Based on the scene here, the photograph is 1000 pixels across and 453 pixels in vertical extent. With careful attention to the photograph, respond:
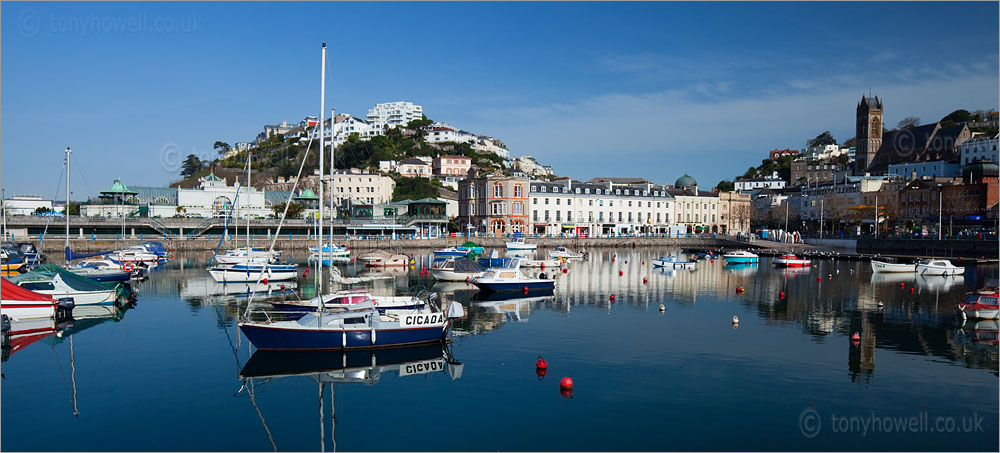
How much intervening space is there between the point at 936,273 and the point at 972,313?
87.9 feet

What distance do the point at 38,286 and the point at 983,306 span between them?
4350 cm

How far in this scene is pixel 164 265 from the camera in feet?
200

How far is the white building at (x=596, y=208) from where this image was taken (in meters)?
107

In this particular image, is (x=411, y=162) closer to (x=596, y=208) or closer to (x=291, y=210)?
(x=291, y=210)

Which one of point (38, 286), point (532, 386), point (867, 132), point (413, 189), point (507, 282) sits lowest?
point (532, 386)

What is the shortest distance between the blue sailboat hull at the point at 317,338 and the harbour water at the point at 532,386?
1.37 ft

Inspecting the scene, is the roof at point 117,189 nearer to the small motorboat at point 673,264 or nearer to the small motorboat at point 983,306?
the small motorboat at point 673,264

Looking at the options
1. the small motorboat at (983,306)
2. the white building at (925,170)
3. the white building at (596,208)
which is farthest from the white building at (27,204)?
the white building at (925,170)

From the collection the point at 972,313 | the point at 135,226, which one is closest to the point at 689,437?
the point at 972,313

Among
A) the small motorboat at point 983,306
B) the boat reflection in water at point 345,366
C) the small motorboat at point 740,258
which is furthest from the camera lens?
the small motorboat at point 740,258

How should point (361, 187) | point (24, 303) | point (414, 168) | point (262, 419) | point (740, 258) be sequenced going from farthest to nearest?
point (414, 168), point (361, 187), point (740, 258), point (24, 303), point (262, 419)

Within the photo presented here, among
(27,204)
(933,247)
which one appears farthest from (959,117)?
(27,204)

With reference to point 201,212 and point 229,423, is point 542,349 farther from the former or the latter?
point 201,212

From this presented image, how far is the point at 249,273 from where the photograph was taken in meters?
46.3
